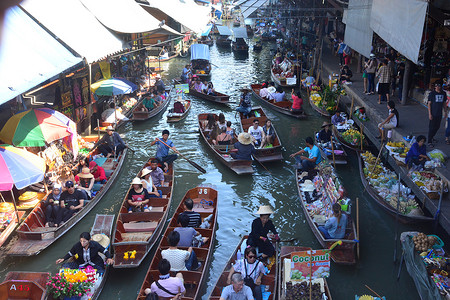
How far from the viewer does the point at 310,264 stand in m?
7.36

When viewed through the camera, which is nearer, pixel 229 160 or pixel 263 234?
pixel 263 234

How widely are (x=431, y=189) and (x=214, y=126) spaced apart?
8.30 meters

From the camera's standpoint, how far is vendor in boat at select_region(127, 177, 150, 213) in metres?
11.1

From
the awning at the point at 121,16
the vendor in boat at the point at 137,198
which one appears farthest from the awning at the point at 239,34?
the vendor in boat at the point at 137,198

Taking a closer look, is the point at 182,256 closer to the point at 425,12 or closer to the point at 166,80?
the point at 425,12

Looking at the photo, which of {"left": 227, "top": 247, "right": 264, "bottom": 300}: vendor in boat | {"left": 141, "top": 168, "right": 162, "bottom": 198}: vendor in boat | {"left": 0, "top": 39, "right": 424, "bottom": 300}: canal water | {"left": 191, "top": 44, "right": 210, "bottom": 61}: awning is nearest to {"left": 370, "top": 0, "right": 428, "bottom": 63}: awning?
{"left": 0, "top": 39, "right": 424, "bottom": 300}: canal water

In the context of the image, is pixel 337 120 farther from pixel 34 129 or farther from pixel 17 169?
pixel 17 169

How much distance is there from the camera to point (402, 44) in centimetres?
1309

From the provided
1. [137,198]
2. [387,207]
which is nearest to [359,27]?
[387,207]

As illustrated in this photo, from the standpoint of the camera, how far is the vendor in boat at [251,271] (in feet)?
25.5

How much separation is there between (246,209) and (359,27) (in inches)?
412

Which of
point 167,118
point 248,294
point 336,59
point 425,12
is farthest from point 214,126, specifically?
point 336,59

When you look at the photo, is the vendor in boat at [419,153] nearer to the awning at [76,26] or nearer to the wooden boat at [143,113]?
the awning at [76,26]

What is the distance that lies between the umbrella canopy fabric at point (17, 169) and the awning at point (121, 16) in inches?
317
